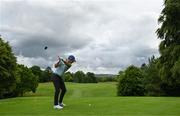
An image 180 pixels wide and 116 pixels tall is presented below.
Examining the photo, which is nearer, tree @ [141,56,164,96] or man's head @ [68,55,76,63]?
man's head @ [68,55,76,63]

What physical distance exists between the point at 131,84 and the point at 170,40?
2168 inches

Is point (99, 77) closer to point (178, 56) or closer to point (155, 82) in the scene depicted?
point (155, 82)

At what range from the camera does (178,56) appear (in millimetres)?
46625

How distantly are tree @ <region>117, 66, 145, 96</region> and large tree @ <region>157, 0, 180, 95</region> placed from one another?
51724 millimetres

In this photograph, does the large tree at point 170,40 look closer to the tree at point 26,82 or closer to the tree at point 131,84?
the tree at point 131,84

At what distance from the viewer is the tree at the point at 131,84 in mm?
102969

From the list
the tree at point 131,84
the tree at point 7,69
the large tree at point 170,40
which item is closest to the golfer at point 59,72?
the large tree at point 170,40

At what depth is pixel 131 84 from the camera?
342ft

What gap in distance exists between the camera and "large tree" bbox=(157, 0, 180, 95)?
1801 inches

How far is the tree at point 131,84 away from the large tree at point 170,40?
51.7 meters

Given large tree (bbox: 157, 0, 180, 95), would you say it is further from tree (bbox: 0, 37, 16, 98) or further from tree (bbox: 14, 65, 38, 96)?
tree (bbox: 14, 65, 38, 96)

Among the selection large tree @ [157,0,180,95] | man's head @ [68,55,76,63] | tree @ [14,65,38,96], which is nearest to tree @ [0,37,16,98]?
large tree @ [157,0,180,95]

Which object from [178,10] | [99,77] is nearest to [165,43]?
[178,10]

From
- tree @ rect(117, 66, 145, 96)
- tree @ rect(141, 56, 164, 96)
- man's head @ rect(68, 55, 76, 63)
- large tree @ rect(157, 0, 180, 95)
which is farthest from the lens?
tree @ rect(117, 66, 145, 96)
